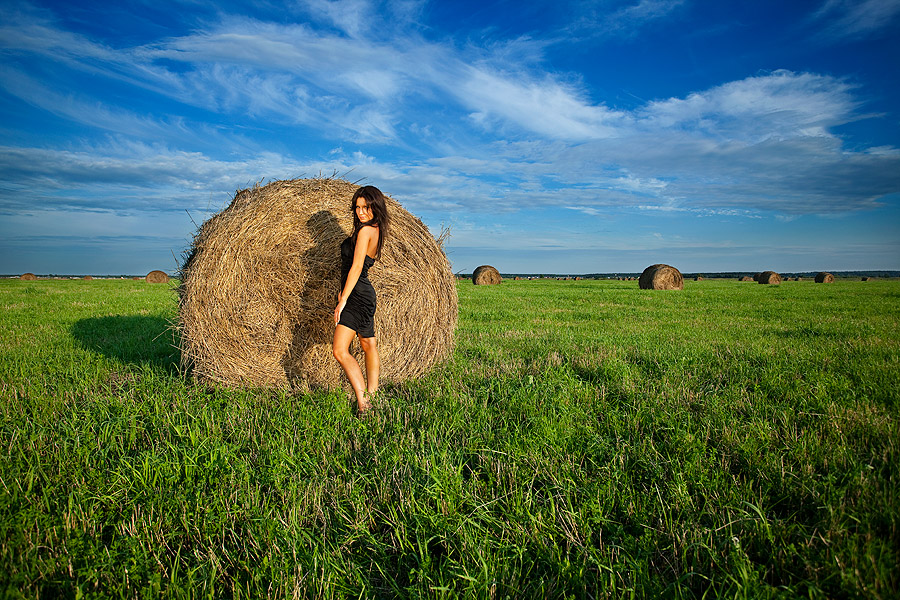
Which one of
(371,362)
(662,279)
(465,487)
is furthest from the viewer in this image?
(662,279)

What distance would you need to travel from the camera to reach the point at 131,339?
28.4ft

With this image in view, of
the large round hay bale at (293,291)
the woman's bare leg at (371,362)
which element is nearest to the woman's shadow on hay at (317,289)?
the large round hay bale at (293,291)

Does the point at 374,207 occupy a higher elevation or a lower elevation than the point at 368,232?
higher

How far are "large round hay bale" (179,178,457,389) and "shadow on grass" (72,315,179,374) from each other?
63cm

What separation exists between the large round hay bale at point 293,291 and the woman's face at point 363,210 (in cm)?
109

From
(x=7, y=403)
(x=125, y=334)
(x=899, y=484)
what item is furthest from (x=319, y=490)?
(x=125, y=334)

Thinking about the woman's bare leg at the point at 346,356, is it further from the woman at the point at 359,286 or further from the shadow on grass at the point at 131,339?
the shadow on grass at the point at 131,339

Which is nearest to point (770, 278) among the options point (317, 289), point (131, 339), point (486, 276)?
point (486, 276)

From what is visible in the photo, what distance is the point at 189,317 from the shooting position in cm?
572

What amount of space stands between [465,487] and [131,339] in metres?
8.12

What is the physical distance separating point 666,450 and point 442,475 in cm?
178

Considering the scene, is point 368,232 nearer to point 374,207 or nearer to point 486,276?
point 374,207

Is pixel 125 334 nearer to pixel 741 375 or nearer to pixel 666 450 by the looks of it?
pixel 666 450

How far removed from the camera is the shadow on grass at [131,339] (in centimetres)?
716
